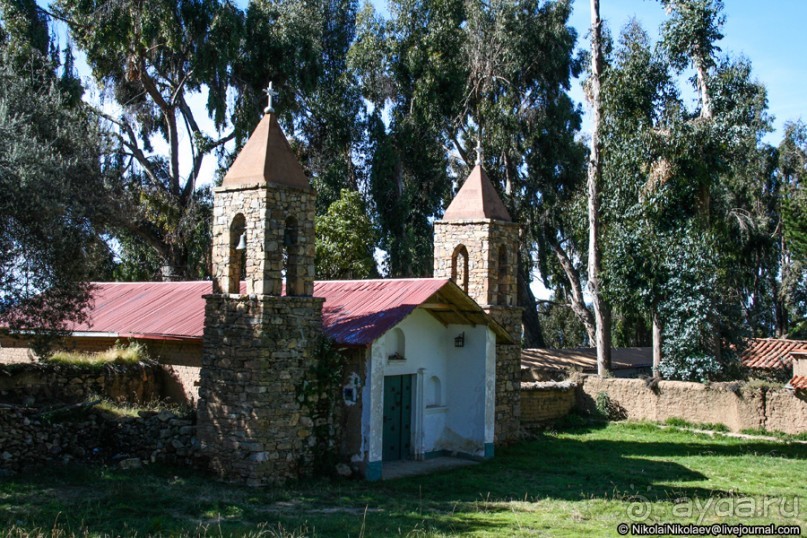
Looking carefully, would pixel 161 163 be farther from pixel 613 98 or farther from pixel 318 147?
pixel 613 98

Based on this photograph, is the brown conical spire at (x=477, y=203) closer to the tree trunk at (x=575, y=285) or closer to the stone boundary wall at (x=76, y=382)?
the stone boundary wall at (x=76, y=382)

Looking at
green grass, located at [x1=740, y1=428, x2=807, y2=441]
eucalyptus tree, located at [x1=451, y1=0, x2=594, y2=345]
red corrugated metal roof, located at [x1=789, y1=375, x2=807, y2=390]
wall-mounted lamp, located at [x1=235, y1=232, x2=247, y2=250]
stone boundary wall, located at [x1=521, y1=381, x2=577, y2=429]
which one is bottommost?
green grass, located at [x1=740, y1=428, x2=807, y2=441]

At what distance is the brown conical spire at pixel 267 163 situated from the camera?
14273 mm

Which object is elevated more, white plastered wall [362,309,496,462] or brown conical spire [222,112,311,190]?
brown conical spire [222,112,311,190]

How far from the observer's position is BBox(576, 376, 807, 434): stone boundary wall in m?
21.0

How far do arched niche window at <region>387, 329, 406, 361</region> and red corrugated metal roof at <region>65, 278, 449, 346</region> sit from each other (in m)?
0.88

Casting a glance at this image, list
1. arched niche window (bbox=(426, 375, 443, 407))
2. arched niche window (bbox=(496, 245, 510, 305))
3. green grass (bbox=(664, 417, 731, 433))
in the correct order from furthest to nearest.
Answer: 1. green grass (bbox=(664, 417, 731, 433))
2. arched niche window (bbox=(496, 245, 510, 305))
3. arched niche window (bbox=(426, 375, 443, 407))

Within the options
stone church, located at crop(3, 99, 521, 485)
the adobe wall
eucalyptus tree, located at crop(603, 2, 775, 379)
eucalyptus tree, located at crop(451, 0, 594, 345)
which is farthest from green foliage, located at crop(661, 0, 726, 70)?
the adobe wall

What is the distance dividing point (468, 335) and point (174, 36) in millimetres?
16417

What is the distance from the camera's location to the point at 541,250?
115 ft

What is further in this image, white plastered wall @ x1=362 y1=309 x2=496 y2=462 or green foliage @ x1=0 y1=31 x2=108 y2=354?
white plastered wall @ x1=362 y1=309 x2=496 y2=462

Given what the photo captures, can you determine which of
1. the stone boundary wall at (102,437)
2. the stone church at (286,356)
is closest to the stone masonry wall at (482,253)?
the stone church at (286,356)

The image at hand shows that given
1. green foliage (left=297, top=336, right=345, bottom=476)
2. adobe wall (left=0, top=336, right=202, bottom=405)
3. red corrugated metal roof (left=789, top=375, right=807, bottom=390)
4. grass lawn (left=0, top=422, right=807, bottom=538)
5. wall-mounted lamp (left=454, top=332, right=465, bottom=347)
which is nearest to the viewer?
grass lawn (left=0, top=422, right=807, bottom=538)

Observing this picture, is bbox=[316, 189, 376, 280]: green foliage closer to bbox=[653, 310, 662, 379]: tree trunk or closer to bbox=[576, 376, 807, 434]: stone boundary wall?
bbox=[576, 376, 807, 434]: stone boundary wall
